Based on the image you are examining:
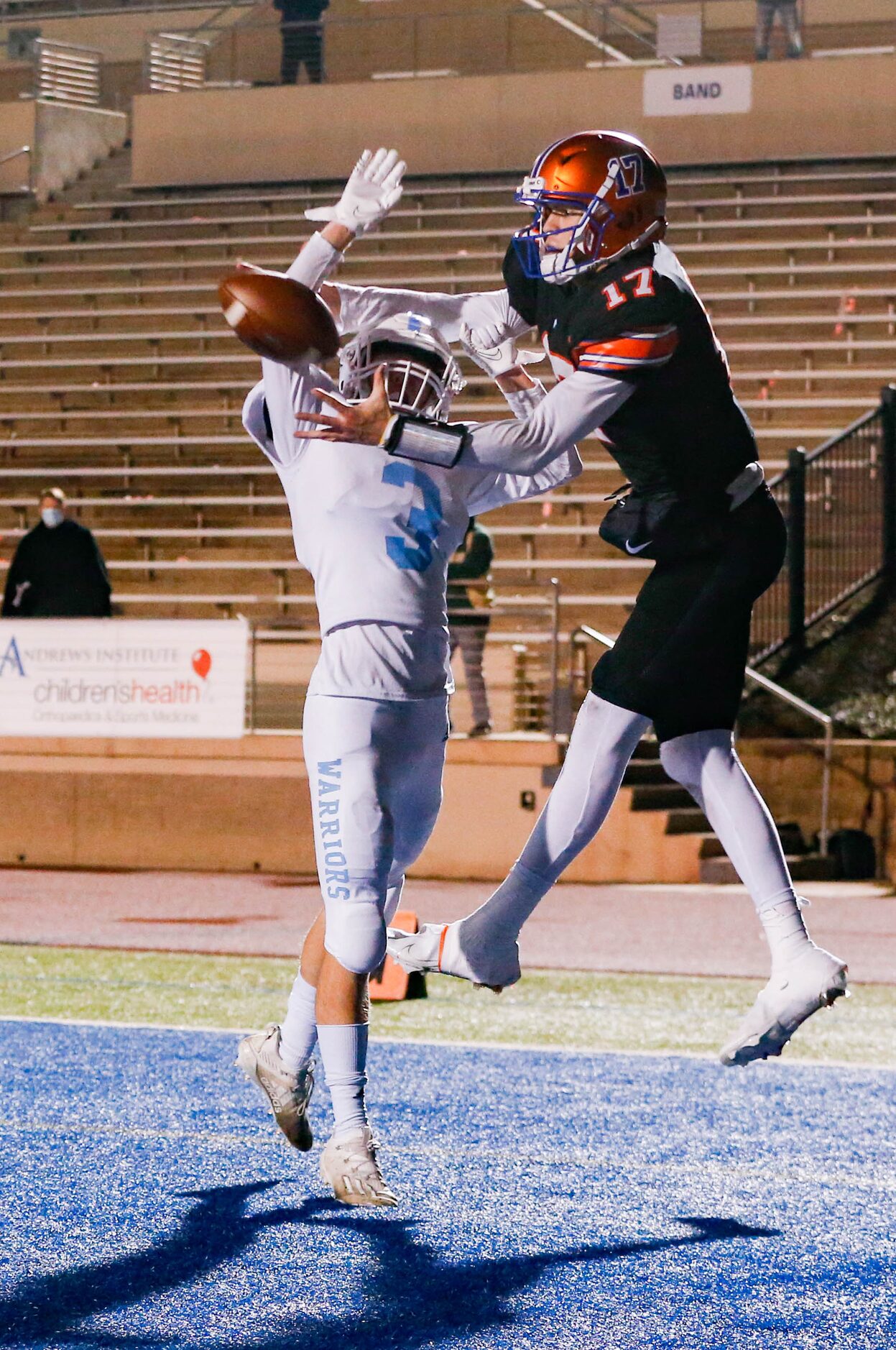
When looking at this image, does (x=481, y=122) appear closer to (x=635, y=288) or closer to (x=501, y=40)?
(x=501, y=40)

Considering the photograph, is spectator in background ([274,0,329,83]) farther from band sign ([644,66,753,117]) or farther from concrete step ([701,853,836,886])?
concrete step ([701,853,836,886])

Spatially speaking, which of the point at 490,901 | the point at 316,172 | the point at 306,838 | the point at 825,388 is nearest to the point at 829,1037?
the point at 490,901

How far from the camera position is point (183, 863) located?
14.0m

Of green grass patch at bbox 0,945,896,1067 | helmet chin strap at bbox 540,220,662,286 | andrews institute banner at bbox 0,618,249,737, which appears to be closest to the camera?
helmet chin strap at bbox 540,220,662,286

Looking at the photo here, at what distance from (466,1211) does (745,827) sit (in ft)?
6.50

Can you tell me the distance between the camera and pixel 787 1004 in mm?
3525

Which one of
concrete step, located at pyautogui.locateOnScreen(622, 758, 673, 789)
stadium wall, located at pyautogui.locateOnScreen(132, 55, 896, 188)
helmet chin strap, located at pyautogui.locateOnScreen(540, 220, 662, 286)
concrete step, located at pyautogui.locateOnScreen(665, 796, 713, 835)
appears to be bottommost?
concrete step, located at pyautogui.locateOnScreen(665, 796, 713, 835)

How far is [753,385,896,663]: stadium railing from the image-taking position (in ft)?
46.6

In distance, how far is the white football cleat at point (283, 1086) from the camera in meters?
4.45

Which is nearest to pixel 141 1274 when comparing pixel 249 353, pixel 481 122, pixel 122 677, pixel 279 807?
pixel 122 677

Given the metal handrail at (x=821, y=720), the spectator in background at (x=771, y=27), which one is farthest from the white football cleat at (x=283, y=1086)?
the spectator in background at (x=771, y=27)

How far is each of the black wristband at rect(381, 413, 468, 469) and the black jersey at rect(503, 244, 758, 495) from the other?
27cm

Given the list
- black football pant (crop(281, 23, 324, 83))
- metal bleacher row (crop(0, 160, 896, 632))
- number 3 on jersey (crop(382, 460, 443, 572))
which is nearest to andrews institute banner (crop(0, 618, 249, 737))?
metal bleacher row (crop(0, 160, 896, 632))

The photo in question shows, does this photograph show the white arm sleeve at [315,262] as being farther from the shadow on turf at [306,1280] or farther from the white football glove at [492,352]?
the shadow on turf at [306,1280]
